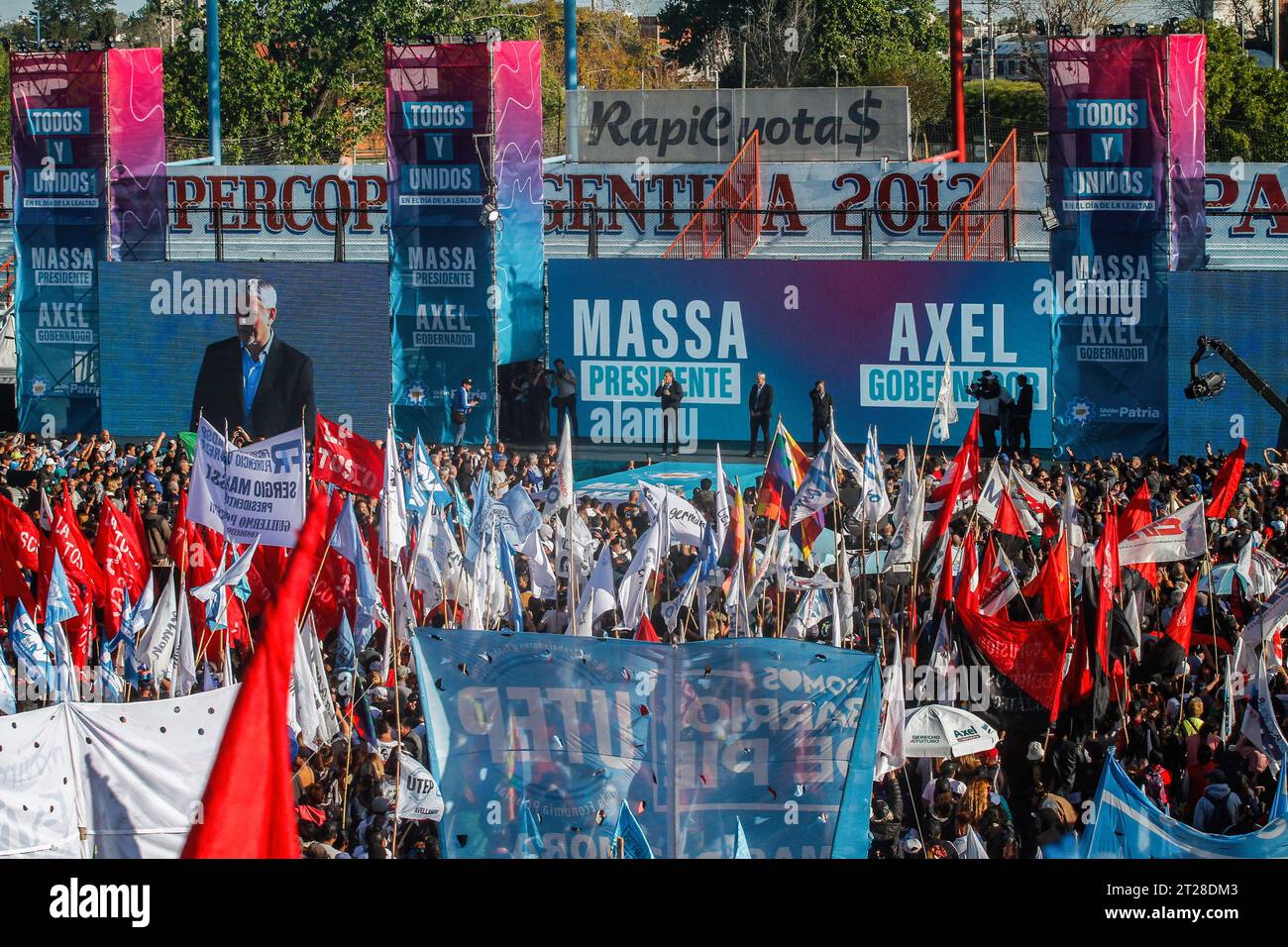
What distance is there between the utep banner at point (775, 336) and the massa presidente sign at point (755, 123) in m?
7.75

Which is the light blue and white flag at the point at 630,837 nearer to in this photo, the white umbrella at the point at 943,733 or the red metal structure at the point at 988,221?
the white umbrella at the point at 943,733

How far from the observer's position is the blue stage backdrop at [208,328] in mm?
26609

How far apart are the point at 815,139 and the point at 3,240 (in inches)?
675

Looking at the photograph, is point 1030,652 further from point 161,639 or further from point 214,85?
point 214,85

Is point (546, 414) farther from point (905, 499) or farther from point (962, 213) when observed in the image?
point (905, 499)

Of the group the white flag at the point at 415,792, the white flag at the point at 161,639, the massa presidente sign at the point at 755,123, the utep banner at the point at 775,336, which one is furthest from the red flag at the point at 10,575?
the massa presidente sign at the point at 755,123

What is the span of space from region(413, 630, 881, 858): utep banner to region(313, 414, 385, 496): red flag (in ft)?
27.5

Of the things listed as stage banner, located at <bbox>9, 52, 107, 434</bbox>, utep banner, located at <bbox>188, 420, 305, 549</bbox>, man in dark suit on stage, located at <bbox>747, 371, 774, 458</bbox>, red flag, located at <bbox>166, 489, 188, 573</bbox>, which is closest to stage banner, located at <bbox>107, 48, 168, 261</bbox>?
stage banner, located at <bbox>9, 52, 107, 434</bbox>

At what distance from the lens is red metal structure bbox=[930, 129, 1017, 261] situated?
2662 centimetres

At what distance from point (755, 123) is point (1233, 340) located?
1174 centimetres

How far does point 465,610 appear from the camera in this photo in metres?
15.5

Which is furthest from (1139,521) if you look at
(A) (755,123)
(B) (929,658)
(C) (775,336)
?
(A) (755,123)

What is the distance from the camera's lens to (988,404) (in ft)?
81.7
